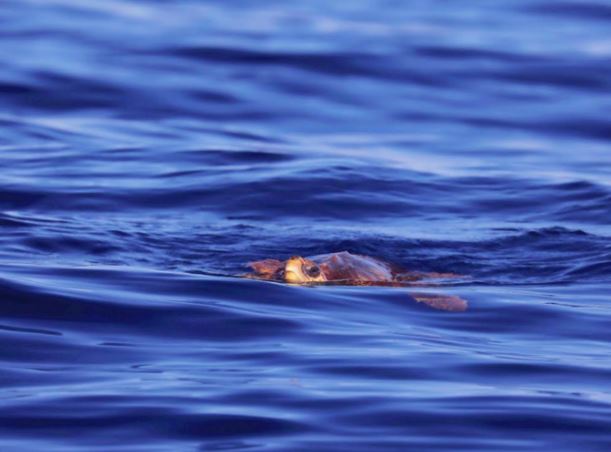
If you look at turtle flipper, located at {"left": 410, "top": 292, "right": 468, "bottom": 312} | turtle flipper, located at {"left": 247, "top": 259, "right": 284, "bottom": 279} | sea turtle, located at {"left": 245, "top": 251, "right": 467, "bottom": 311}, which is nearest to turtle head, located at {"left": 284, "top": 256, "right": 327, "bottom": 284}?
sea turtle, located at {"left": 245, "top": 251, "right": 467, "bottom": 311}

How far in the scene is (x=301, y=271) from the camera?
29.1 feet

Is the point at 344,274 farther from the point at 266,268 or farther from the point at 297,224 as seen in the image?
the point at 297,224

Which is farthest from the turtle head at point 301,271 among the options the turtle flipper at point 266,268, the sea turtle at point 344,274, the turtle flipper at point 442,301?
the turtle flipper at point 442,301

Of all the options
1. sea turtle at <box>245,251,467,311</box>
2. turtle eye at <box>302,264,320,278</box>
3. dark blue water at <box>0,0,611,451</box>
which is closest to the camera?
dark blue water at <box>0,0,611,451</box>

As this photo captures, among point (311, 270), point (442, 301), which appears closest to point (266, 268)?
point (311, 270)

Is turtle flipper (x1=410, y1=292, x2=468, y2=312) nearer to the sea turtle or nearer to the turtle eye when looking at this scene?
the sea turtle

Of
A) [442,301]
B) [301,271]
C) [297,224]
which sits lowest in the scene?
[442,301]

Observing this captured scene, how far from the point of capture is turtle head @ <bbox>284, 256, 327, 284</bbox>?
8.81 meters

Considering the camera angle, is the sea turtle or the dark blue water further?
the sea turtle

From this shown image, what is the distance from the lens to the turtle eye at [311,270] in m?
8.90

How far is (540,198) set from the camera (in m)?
12.8

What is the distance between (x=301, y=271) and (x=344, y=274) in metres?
0.39

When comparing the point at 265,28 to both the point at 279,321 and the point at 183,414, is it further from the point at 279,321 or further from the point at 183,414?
the point at 183,414

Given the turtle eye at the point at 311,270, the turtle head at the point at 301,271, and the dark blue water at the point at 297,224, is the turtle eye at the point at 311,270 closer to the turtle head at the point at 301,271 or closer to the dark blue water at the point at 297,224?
the turtle head at the point at 301,271
